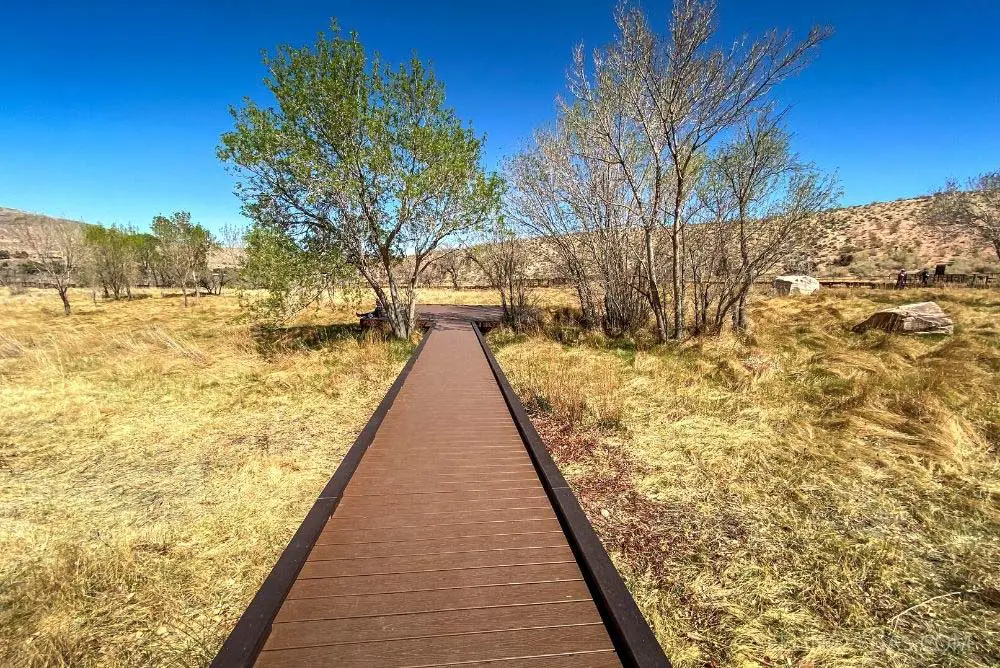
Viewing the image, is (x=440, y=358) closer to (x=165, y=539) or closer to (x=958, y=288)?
(x=165, y=539)

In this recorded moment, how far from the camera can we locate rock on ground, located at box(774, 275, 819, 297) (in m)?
25.3

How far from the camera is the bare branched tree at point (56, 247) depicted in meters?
25.5

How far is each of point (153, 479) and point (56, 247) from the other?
107 ft

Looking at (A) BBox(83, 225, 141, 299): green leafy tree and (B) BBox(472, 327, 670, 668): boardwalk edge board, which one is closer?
(B) BBox(472, 327, 670, 668): boardwalk edge board

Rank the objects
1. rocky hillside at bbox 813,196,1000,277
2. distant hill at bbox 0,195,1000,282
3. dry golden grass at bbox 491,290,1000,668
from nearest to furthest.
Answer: dry golden grass at bbox 491,290,1000,668 < distant hill at bbox 0,195,1000,282 < rocky hillside at bbox 813,196,1000,277

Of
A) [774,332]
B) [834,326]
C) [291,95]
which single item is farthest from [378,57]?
[834,326]

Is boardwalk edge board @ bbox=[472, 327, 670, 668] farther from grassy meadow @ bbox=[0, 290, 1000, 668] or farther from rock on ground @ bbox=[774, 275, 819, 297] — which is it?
rock on ground @ bbox=[774, 275, 819, 297]

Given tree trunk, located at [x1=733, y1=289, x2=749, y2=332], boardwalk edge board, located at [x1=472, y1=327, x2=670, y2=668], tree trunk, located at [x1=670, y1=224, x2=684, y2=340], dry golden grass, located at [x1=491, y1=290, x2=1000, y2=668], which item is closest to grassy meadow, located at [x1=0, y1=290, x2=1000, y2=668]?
dry golden grass, located at [x1=491, y1=290, x2=1000, y2=668]

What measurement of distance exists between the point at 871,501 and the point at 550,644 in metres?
5.07

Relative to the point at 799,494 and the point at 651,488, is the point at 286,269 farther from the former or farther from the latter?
the point at 799,494

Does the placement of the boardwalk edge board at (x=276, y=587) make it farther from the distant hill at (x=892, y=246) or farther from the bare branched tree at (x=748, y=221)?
the distant hill at (x=892, y=246)

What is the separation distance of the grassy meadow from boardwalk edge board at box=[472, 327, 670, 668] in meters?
0.69

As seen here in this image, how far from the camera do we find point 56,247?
86.6 ft

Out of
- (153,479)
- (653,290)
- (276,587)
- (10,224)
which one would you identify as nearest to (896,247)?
(653,290)
